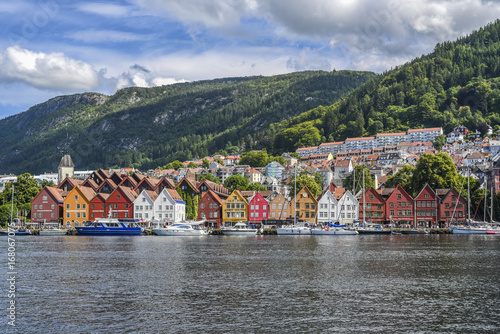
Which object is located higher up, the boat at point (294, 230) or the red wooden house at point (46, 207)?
the red wooden house at point (46, 207)

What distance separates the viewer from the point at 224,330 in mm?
26656

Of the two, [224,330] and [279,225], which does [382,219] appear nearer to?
[279,225]

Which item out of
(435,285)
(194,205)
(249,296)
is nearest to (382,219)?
(194,205)

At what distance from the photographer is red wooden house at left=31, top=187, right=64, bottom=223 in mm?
122750

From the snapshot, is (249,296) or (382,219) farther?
(382,219)

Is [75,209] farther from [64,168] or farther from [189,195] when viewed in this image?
[64,168]

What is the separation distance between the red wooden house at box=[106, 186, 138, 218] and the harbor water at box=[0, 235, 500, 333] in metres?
63.0

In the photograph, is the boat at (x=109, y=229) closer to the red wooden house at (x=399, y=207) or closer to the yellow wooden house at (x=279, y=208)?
the yellow wooden house at (x=279, y=208)

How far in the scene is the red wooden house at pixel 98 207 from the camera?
12162 cm

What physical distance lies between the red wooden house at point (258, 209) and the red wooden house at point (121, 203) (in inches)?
980

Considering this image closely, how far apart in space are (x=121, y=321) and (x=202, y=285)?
11.2 meters

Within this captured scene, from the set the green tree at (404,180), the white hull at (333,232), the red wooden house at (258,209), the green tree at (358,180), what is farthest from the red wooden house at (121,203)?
the green tree at (404,180)

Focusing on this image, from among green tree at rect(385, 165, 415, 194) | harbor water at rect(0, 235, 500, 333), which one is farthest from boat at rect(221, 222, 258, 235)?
harbor water at rect(0, 235, 500, 333)

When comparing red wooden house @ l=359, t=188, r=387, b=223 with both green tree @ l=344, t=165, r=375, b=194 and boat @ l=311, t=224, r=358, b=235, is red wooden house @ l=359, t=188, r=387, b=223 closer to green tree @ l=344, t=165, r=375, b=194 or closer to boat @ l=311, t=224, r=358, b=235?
green tree @ l=344, t=165, r=375, b=194
